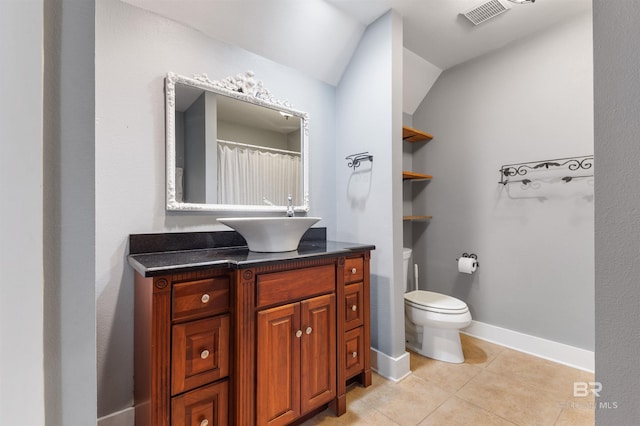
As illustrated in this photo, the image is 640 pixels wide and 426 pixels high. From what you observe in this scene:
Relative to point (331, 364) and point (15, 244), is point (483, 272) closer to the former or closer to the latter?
point (331, 364)

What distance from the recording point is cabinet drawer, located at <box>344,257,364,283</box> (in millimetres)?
1697

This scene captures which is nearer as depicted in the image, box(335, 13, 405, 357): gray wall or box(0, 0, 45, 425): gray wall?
box(0, 0, 45, 425): gray wall

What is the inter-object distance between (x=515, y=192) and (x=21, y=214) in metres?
2.80

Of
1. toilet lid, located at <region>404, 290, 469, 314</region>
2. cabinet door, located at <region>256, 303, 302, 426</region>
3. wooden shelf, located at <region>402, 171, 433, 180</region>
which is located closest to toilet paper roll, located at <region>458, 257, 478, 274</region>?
toilet lid, located at <region>404, 290, 469, 314</region>

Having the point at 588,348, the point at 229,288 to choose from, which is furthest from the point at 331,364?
the point at 588,348

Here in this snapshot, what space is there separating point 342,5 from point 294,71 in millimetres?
528

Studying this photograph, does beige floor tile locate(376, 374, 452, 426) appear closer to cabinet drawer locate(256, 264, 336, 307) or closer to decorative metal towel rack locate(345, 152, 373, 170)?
cabinet drawer locate(256, 264, 336, 307)

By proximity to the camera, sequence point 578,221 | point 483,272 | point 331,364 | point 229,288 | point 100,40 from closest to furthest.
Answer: point 229,288, point 100,40, point 331,364, point 578,221, point 483,272

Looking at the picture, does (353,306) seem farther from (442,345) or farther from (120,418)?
(120,418)

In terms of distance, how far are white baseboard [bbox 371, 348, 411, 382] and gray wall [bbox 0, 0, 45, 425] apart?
74.4 inches

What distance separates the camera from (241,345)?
122 cm

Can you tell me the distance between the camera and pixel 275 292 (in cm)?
133

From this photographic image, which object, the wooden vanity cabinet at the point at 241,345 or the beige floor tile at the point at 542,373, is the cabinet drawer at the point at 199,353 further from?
the beige floor tile at the point at 542,373
